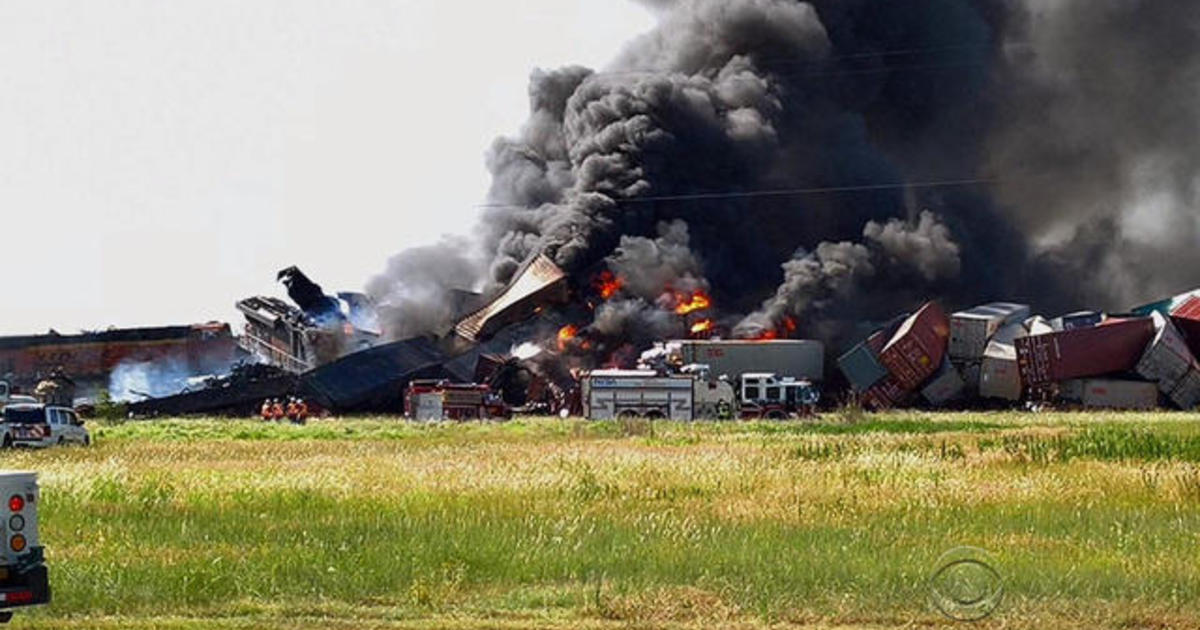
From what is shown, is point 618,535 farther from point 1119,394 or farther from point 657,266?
point 657,266

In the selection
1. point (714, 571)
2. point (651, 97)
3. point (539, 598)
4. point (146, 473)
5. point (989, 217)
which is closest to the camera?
point (539, 598)

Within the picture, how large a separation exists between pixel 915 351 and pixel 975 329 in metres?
3.39

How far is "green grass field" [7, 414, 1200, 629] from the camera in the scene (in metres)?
17.8

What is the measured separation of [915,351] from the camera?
75438 millimetres

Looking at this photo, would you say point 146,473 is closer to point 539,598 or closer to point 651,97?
point 539,598

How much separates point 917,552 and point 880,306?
6691 centimetres

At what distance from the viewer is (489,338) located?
82312mm

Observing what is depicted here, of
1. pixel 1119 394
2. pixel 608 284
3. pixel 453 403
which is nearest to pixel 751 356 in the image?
pixel 608 284

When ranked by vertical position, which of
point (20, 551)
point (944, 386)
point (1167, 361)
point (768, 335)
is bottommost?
point (20, 551)

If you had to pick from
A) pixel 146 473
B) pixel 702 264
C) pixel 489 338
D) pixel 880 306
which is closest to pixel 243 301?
pixel 489 338

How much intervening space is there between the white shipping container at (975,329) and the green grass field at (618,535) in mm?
34756

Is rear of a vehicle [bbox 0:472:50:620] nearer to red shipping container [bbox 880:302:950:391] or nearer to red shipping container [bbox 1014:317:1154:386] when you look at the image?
red shipping container [bbox 880:302:950:391]

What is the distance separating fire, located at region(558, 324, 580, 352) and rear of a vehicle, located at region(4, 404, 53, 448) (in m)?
33.4

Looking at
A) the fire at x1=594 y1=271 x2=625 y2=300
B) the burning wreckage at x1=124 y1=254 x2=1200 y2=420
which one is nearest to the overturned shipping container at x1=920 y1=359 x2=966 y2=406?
the burning wreckage at x1=124 y1=254 x2=1200 y2=420
